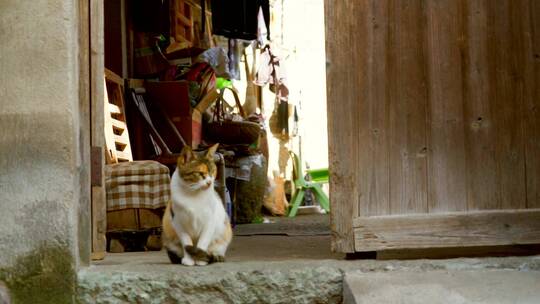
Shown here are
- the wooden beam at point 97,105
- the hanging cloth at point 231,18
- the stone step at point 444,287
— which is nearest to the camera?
the stone step at point 444,287

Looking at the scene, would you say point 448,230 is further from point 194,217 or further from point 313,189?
point 313,189

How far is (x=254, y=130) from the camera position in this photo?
7836mm

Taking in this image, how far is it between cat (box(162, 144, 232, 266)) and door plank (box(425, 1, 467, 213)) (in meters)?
1.10

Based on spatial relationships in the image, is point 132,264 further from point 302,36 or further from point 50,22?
point 302,36

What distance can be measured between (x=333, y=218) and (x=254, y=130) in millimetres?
4504

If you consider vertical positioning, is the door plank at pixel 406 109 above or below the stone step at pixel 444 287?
above

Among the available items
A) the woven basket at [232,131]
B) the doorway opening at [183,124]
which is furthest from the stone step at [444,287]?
the woven basket at [232,131]

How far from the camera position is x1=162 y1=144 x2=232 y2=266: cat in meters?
3.58

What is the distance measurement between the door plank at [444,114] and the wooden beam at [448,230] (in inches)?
3.4

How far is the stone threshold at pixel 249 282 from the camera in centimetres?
319

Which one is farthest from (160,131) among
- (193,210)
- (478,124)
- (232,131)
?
(478,124)

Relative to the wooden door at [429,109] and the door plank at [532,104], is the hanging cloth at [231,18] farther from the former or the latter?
the door plank at [532,104]

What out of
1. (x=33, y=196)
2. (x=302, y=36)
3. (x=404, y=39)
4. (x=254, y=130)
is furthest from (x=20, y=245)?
(x=302, y=36)

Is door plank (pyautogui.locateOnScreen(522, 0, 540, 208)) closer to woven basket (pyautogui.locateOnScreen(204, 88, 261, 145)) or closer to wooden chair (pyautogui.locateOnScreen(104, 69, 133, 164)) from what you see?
wooden chair (pyautogui.locateOnScreen(104, 69, 133, 164))
